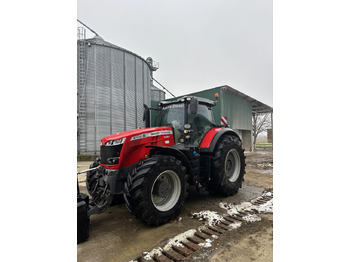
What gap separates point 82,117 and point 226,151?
10323 millimetres

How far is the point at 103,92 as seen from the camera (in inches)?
474

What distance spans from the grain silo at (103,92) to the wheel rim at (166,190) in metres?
9.84

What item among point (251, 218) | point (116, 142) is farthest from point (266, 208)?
point (116, 142)

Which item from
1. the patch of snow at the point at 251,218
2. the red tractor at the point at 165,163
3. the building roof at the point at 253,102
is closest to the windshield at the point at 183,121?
the red tractor at the point at 165,163

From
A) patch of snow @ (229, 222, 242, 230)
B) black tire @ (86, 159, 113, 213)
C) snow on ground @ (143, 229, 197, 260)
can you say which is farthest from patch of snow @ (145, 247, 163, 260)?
patch of snow @ (229, 222, 242, 230)

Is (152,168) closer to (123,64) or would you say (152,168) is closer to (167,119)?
(167,119)

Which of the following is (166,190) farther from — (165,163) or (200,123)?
(200,123)

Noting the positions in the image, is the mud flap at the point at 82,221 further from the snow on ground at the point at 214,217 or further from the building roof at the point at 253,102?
the building roof at the point at 253,102

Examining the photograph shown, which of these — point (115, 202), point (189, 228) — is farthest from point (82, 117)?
point (189, 228)

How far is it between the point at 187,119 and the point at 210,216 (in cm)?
177

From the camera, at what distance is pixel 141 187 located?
2512 millimetres

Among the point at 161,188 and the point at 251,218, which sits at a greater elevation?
the point at 161,188

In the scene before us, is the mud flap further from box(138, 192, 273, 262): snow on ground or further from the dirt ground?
box(138, 192, 273, 262): snow on ground

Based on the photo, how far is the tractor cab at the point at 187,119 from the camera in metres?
3.61
